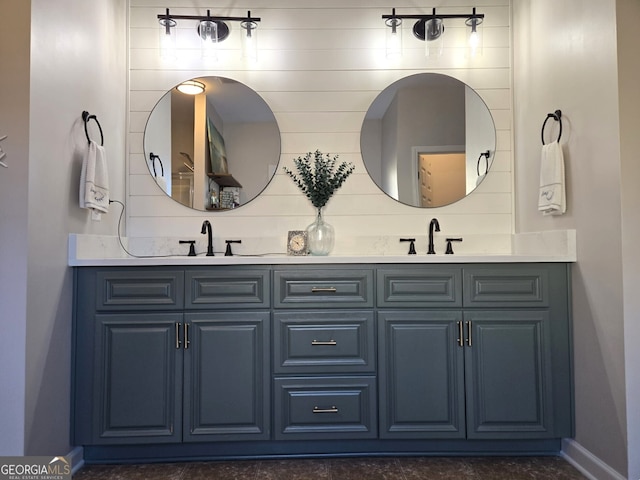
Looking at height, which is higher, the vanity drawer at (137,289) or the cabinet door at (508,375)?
the vanity drawer at (137,289)

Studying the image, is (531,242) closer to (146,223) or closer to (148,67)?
(146,223)

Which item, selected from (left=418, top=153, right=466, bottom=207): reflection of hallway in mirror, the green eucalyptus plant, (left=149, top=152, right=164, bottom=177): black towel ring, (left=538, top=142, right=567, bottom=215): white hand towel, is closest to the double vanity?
(left=538, top=142, right=567, bottom=215): white hand towel

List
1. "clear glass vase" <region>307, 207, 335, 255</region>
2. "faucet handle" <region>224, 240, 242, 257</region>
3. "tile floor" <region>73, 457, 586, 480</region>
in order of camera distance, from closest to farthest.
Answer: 1. "tile floor" <region>73, 457, 586, 480</region>
2. "clear glass vase" <region>307, 207, 335, 255</region>
3. "faucet handle" <region>224, 240, 242, 257</region>

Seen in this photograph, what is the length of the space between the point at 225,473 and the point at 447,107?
7.88ft

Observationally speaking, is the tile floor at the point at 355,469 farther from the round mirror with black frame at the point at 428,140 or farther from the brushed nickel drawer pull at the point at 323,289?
the round mirror with black frame at the point at 428,140

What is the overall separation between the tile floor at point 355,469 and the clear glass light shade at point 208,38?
7.69 feet

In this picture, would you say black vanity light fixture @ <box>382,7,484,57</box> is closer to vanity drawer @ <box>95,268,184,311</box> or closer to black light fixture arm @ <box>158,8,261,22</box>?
black light fixture arm @ <box>158,8,261,22</box>

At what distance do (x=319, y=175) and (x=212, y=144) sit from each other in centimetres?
72

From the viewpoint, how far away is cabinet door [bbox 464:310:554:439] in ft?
6.70

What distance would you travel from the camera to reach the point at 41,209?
1.77 metres

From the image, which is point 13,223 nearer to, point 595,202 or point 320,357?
point 320,357

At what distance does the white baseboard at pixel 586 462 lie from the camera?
1.80 meters

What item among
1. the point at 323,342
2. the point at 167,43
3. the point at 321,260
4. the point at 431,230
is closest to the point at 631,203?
the point at 431,230

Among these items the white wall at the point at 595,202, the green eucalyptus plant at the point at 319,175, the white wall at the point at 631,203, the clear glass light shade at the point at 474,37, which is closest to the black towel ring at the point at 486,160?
the white wall at the point at 595,202
